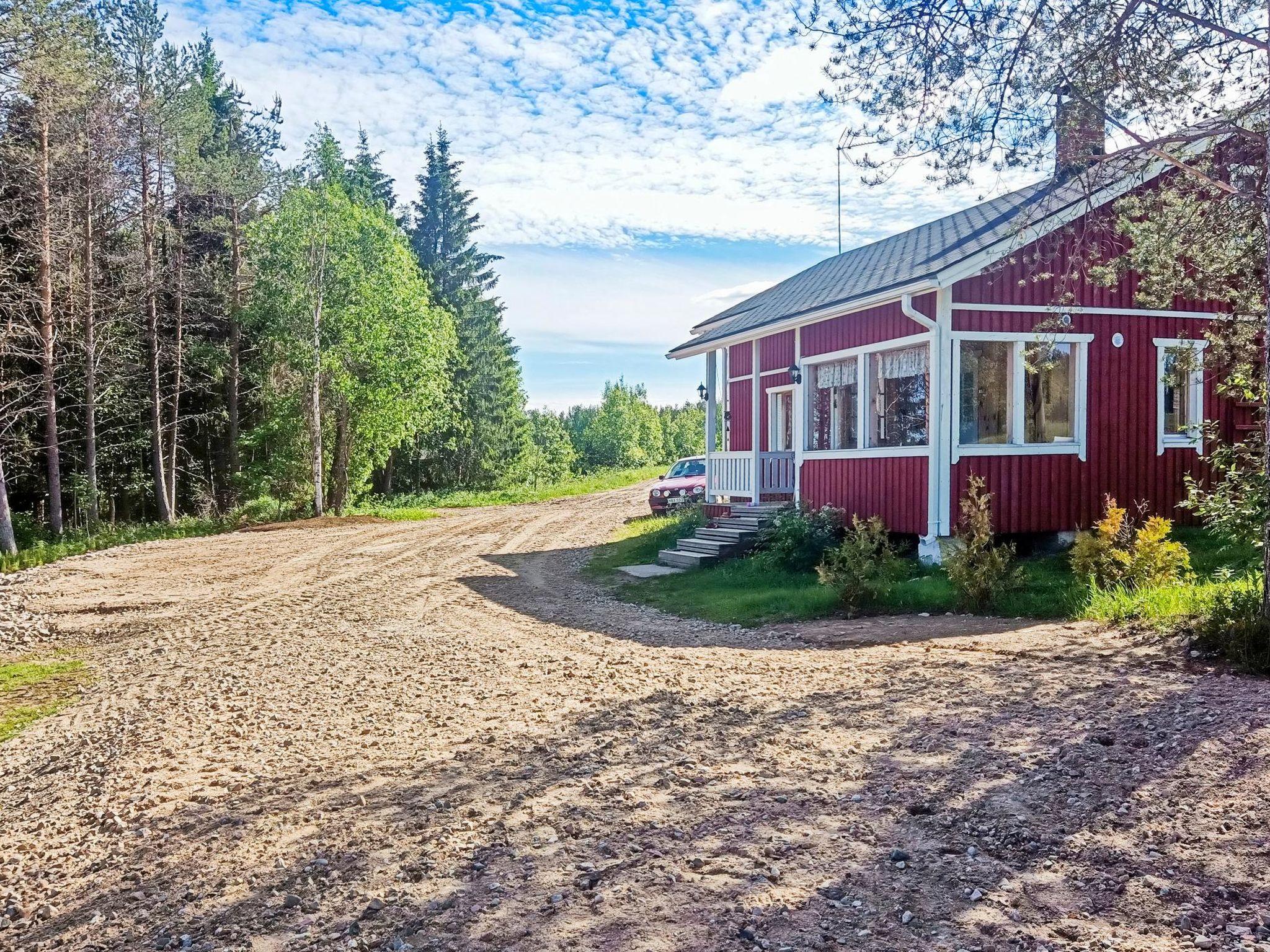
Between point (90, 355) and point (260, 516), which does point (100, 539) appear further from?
point (260, 516)

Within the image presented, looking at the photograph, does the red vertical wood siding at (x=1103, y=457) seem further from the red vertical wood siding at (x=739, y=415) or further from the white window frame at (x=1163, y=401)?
the red vertical wood siding at (x=739, y=415)

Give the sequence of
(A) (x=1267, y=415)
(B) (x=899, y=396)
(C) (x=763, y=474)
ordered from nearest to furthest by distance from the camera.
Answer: (A) (x=1267, y=415) → (B) (x=899, y=396) → (C) (x=763, y=474)

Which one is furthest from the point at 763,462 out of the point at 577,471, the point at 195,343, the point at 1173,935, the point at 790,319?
the point at 577,471

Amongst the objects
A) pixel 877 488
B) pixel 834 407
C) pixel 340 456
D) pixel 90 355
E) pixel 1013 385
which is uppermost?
pixel 90 355

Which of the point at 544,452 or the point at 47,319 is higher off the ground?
the point at 47,319

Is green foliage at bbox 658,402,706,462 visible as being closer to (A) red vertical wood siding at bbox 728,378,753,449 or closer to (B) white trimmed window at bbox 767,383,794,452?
(A) red vertical wood siding at bbox 728,378,753,449

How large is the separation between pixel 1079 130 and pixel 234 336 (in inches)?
940

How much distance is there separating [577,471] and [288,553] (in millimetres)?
34810

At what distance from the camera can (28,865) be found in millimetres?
3857

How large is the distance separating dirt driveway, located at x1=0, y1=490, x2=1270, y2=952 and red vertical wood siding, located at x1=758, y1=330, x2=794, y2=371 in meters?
7.70

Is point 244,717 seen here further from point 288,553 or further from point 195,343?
point 195,343

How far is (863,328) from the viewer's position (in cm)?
1285

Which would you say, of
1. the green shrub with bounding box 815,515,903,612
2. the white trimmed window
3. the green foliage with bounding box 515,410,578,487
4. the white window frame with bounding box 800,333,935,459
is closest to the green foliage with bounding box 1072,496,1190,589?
the green shrub with bounding box 815,515,903,612

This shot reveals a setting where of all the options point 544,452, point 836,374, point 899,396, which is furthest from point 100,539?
point 544,452
